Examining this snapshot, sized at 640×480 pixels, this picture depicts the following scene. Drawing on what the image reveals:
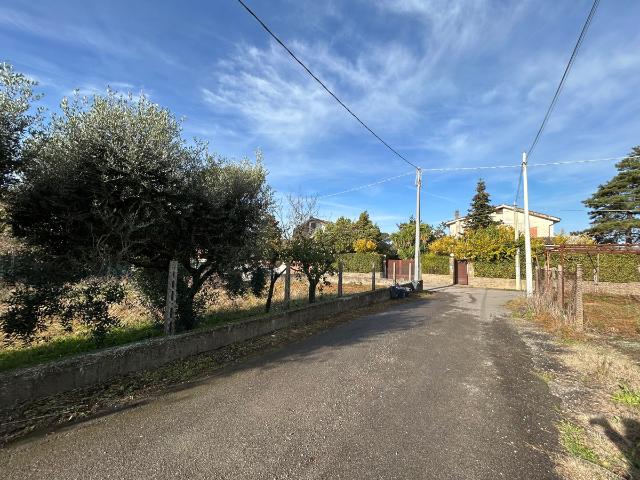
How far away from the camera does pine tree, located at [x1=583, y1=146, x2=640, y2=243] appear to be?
38.2 m

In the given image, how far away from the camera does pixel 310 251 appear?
10102 mm

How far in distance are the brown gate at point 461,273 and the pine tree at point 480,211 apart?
18.1 meters

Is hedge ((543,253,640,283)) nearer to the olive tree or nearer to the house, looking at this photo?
the house

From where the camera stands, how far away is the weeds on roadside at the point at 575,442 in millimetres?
3043

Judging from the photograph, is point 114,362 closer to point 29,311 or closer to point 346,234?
point 29,311

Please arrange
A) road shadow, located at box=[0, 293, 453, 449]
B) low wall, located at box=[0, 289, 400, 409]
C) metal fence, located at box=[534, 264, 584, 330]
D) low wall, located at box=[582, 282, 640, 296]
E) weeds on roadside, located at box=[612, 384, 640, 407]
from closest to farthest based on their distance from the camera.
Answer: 1. road shadow, located at box=[0, 293, 453, 449]
2. low wall, located at box=[0, 289, 400, 409]
3. weeds on roadside, located at box=[612, 384, 640, 407]
4. metal fence, located at box=[534, 264, 584, 330]
5. low wall, located at box=[582, 282, 640, 296]

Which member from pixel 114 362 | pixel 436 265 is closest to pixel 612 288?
pixel 436 265

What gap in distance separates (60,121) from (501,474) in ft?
22.1

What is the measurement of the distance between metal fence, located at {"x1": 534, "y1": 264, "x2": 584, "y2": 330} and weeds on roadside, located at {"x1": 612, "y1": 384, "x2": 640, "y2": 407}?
4.42 meters

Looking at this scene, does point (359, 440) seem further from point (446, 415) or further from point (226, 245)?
point (226, 245)

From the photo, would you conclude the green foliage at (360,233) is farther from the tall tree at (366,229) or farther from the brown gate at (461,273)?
the brown gate at (461,273)

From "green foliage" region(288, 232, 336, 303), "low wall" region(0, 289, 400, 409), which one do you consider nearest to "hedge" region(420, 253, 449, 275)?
"green foliage" region(288, 232, 336, 303)

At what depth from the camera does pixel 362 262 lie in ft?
112

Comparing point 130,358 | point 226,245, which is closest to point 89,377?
point 130,358
